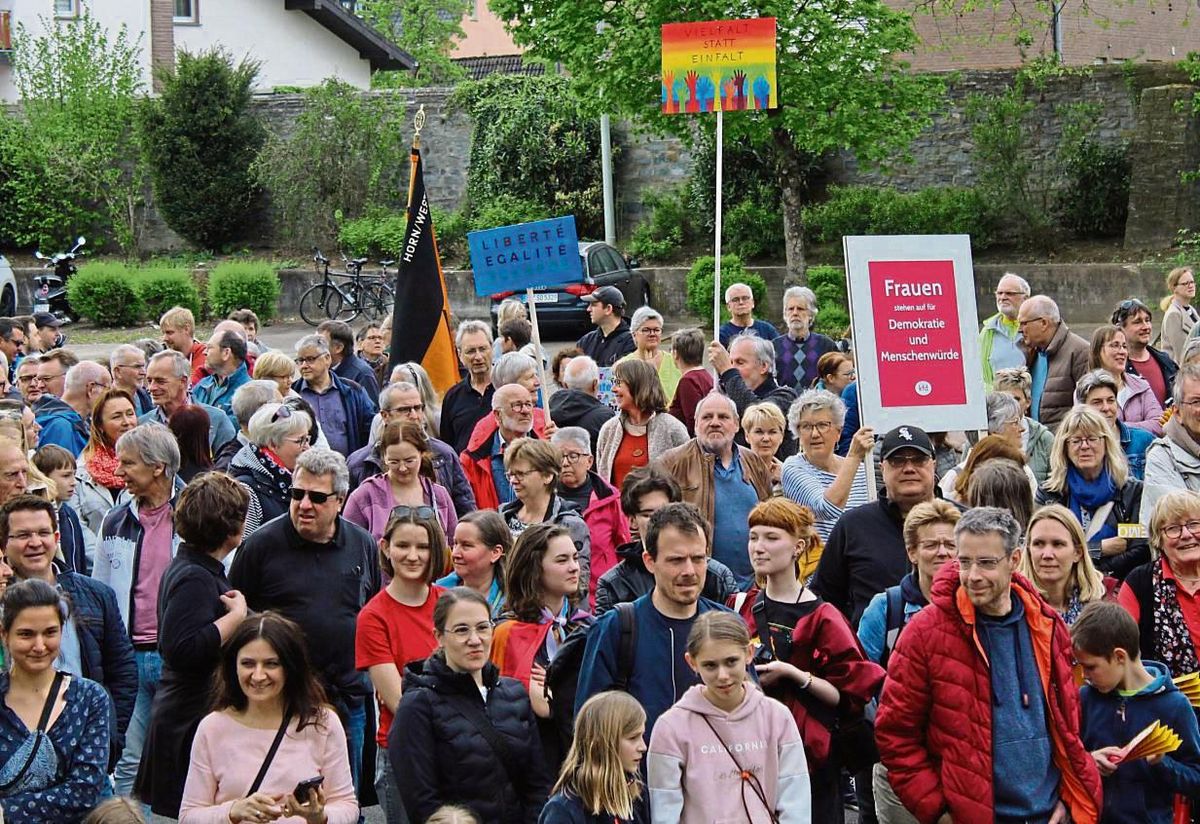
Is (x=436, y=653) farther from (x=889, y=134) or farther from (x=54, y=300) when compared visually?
(x=54, y=300)

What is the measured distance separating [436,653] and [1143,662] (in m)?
2.62

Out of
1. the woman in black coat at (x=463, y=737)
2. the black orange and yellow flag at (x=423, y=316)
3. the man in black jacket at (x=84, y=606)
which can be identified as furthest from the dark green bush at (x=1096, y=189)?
the woman in black coat at (x=463, y=737)

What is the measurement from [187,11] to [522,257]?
104 ft

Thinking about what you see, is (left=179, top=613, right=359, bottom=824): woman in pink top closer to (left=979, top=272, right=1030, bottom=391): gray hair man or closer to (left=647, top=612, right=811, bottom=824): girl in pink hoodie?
(left=647, top=612, right=811, bottom=824): girl in pink hoodie

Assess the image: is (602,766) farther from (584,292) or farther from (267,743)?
(584,292)

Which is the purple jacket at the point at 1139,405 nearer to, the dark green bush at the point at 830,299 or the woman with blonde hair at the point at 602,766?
the woman with blonde hair at the point at 602,766

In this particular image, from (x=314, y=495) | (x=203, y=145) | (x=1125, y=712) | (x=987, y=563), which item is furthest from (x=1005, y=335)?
(x=203, y=145)

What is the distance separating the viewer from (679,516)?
18.6 ft

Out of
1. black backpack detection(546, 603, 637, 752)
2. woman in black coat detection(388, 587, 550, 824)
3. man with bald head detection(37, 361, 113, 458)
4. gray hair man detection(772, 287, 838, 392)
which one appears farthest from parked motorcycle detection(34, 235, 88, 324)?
woman in black coat detection(388, 587, 550, 824)

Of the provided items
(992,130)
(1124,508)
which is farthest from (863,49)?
(1124,508)

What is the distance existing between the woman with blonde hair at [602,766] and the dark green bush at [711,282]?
19312mm

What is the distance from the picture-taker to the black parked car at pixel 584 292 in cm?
2328

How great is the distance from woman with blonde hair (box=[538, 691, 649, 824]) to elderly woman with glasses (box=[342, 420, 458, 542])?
Answer: 2.85m

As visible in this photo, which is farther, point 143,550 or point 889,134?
point 889,134
